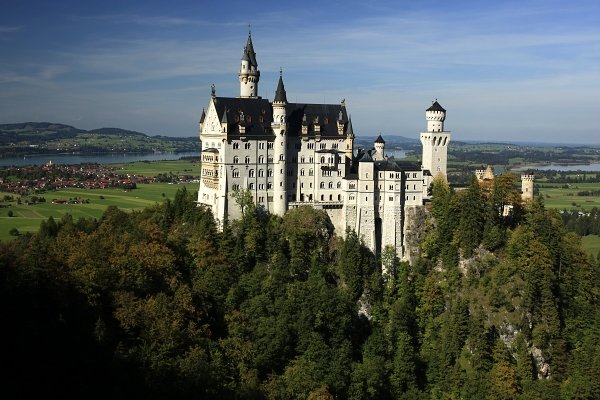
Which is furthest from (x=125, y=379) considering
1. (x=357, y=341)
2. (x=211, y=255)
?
(x=357, y=341)

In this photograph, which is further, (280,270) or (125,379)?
(280,270)

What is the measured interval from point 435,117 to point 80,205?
86518 mm

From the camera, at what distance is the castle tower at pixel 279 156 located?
262ft

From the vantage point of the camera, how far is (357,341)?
72062mm

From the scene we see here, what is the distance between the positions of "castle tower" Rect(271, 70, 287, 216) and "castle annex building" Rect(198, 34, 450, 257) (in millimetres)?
125

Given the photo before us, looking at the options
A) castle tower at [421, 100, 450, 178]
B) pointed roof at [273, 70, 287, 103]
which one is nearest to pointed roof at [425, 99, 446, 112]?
castle tower at [421, 100, 450, 178]

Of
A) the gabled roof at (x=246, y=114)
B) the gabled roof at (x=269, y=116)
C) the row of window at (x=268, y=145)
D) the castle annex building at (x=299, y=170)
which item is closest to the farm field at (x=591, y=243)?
the castle annex building at (x=299, y=170)

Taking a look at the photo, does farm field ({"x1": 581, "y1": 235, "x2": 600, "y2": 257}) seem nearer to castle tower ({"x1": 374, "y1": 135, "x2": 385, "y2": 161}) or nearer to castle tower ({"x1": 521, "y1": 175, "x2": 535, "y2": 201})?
castle tower ({"x1": 521, "y1": 175, "x2": 535, "y2": 201})

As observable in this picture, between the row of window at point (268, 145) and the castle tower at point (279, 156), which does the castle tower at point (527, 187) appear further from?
the castle tower at point (279, 156)

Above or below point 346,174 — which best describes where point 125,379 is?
below

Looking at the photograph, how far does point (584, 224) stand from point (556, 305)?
3382 inches

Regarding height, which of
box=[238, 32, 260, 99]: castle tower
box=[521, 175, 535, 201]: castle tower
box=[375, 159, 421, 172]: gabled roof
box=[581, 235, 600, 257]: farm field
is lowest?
box=[581, 235, 600, 257]: farm field

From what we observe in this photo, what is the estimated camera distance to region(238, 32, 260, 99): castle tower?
86.1 metres

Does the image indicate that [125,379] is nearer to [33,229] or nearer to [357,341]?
[357,341]
